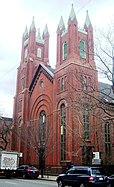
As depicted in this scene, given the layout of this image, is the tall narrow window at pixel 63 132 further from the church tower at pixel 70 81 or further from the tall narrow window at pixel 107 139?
the tall narrow window at pixel 107 139

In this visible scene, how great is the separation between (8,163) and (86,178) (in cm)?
1464

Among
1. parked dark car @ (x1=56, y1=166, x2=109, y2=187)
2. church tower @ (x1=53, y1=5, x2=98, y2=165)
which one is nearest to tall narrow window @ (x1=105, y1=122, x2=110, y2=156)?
church tower @ (x1=53, y1=5, x2=98, y2=165)

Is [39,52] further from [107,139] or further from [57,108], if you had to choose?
[107,139]

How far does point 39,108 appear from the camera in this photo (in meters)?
46.0

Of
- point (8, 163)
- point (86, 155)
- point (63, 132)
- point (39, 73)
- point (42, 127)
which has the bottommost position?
point (8, 163)

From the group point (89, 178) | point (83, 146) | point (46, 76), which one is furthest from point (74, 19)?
point (89, 178)

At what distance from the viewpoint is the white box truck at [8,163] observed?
2955 cm

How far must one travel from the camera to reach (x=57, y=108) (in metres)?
39.9

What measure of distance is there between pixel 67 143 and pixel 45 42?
27.7 meters

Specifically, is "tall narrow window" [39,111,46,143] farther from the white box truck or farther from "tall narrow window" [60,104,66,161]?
the white box truck

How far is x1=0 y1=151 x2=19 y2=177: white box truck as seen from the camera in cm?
2955

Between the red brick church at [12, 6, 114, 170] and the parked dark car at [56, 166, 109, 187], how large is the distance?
35.5 ft

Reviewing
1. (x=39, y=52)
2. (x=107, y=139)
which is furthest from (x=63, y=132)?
(x=39, y=52)

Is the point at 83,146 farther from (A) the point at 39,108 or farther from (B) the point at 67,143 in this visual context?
(A) the point at 39,108
